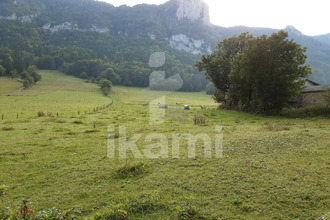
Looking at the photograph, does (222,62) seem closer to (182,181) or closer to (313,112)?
(313,112)

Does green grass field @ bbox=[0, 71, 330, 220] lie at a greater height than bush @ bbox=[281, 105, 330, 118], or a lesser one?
lesser

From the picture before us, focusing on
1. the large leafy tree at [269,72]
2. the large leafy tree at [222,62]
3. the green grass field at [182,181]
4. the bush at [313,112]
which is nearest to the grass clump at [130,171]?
the green grass field at [182,181]

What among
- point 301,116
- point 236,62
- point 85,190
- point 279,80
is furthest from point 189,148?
point 236,62

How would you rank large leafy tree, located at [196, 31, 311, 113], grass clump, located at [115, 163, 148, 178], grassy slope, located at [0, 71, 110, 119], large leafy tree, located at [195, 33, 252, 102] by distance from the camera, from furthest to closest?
large leafy tree, located at [195, 33, 252, 102]
grassy slope, located at [0, 71, 110, 119]
large leafy tree, located at [196, 31, 311, 113]
grass clump, located at [115, 163, 148, 178]

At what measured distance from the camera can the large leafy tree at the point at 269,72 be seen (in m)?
29.9

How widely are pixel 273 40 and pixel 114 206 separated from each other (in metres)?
32.2

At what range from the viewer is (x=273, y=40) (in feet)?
99.0

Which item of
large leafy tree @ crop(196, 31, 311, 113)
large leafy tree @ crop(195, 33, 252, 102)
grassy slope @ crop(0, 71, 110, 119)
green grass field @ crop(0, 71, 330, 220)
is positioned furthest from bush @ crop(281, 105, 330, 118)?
grassy slope @ crop(0, 71, 110, 119)

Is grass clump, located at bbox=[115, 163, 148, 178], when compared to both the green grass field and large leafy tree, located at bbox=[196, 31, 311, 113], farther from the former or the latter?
large leafy tree, located at bbox=[196, 31, 311, 113]

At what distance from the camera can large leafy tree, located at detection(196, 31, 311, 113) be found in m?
29.9

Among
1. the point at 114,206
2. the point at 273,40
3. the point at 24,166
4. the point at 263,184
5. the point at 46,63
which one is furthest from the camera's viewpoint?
the point at 46,63

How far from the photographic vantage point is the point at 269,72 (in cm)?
3112

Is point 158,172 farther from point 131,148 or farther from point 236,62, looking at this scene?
point 236,62

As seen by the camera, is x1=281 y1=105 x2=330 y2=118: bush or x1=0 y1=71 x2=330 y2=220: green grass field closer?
x1=0 y1=71 x2=330 y2=220: green grass field
